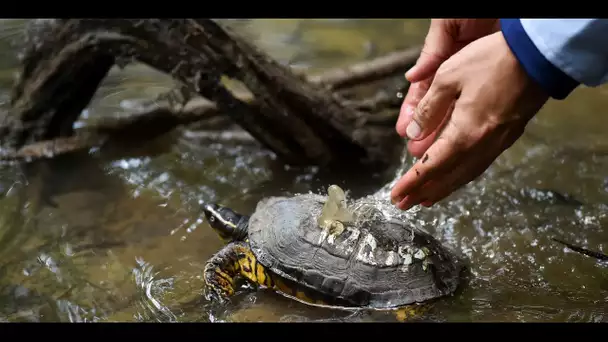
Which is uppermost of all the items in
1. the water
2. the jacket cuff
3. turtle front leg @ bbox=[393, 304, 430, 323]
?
the jacket cuff

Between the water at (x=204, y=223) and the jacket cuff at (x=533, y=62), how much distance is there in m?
0.57

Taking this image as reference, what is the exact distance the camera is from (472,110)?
Result: 113 cm

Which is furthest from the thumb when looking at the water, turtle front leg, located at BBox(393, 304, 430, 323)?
turtle front leg, located at BBox(393, 304, 430, 323)

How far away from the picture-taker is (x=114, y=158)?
2.52 metres

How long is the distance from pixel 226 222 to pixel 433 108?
3.14 feet

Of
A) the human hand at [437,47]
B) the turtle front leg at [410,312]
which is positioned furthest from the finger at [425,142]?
the turtle front leg at [410,312]

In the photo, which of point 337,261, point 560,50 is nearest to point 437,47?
point 560,50

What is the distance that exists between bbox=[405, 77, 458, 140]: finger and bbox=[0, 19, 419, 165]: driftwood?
1094mm

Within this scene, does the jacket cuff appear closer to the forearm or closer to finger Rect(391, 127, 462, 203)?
the forearm

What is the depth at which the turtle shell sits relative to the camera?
60.2 inches

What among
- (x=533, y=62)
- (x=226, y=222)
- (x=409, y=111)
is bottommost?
(x=226, y=222)

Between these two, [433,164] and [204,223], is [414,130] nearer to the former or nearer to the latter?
[433,164]
